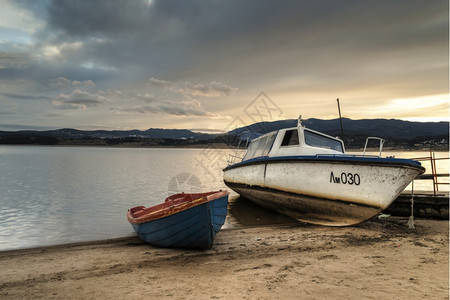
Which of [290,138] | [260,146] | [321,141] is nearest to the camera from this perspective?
[290,138]

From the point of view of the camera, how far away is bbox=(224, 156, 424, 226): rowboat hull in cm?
819

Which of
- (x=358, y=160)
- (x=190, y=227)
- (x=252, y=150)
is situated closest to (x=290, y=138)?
(x=358, y=160)

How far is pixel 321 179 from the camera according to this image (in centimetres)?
921

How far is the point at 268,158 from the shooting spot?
1127cm

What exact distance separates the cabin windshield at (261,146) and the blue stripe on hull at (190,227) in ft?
17.1

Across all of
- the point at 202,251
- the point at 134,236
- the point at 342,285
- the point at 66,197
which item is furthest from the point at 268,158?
the point at 66,197

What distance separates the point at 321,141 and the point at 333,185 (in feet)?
10.7

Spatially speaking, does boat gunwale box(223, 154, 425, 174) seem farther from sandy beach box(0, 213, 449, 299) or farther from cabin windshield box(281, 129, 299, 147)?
sandy beach box(0, 213, 449, 299)

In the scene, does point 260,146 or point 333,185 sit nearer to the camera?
point 333,185

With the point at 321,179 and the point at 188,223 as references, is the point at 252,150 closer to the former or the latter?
the point at 321,179

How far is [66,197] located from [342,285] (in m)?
20.5

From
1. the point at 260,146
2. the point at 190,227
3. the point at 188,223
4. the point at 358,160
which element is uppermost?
the point at 260,146

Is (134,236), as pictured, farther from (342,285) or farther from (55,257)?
(342,285)

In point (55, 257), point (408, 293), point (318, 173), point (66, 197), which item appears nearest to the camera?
point (408, 293)
